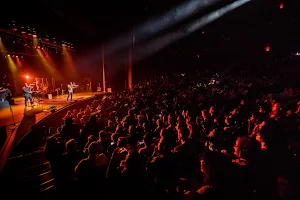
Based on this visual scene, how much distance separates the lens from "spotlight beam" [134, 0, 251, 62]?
17422 millimetres

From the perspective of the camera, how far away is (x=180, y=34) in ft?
60.9

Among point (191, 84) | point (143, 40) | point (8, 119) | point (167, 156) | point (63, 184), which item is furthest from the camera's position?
point (143, 40)

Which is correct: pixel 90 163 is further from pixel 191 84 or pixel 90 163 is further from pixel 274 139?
pixel 191 84

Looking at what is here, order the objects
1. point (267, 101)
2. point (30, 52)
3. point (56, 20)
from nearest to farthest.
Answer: point (267, 101), point (56, 20), point (30, 52)

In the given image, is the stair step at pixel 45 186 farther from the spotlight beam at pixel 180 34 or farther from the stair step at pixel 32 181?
the spotlight beam at pixel 180 34

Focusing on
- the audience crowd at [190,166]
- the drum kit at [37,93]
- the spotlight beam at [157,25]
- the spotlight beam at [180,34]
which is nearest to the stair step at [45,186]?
the audience crowd at [190,166]

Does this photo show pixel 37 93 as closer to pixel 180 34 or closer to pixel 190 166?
pixel 190 166

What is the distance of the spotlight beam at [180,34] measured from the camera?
17.4 metres

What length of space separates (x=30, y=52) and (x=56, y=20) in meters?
6.44

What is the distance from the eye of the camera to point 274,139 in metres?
2.84

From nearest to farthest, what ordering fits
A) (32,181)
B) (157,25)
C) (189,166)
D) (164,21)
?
(189,166), (32,181), (157,25), (164,21)

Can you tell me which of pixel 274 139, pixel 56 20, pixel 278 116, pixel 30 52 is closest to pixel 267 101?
pixel 278 116

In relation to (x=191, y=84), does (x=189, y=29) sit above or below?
above

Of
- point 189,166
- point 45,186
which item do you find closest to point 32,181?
point 45,186
